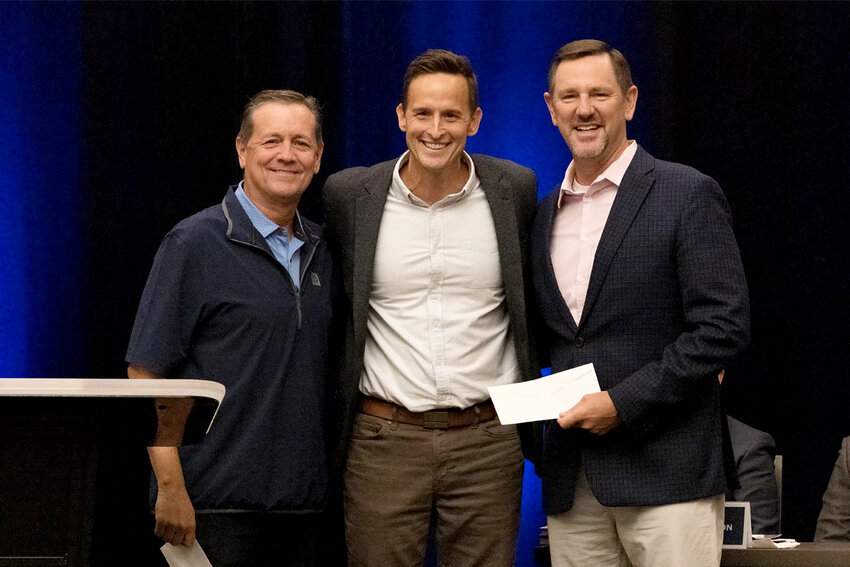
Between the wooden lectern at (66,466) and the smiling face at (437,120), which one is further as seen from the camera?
the smiling face at (437,120)

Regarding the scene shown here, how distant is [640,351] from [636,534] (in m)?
0.38

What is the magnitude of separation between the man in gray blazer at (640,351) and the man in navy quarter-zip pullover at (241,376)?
544 mm

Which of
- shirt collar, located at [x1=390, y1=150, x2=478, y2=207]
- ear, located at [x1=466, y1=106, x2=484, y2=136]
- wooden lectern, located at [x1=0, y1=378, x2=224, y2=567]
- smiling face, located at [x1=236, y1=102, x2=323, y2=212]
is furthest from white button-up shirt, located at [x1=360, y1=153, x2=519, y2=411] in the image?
wooden lectern, located at [x1=0, y1=378, x2=224, y2=567]

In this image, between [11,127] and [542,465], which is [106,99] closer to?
[11,127]

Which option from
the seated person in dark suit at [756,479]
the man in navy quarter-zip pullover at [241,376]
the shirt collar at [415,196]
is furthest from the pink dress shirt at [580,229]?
the seated person in dark suit at [756,479]

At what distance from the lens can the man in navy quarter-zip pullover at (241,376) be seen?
227 cm

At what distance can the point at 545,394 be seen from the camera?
7.11 feet

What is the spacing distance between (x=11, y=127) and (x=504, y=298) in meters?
1.87

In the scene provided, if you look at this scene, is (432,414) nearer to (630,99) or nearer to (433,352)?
(433,352)

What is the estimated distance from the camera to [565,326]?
2266 millimetres

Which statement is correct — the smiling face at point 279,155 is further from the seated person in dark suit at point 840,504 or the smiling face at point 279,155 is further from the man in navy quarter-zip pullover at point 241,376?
the seated person in dark suit at point 840,504

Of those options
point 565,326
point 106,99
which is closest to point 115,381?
point 565,326

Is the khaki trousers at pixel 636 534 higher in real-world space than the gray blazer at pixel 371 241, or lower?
lower

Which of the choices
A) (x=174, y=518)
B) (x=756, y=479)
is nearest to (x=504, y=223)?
(x=174, y=518)
